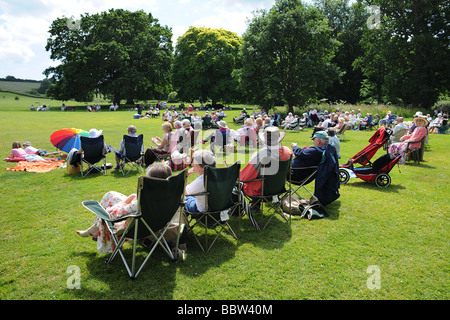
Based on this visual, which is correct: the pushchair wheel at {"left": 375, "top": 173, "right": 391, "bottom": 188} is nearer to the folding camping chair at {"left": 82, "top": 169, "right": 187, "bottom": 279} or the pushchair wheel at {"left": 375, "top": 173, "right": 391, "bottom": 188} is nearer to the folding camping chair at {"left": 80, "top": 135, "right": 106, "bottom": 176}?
the folding camping chair at {"left": 82, "top": 169, "right": 187, "bottom": 279}

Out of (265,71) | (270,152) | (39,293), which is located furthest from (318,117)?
(39,293)

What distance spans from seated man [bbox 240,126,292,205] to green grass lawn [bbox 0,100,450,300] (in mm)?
654

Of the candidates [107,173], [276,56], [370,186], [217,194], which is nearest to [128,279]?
[217,194]

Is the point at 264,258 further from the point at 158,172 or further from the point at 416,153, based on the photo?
the point at 416,153

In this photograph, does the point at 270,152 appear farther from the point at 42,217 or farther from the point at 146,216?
the point at 42,217

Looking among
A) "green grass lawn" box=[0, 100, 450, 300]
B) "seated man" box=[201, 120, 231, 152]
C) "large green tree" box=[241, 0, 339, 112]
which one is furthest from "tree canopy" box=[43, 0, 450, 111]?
"green grass lawn" box=[0, 100, 450, 300]

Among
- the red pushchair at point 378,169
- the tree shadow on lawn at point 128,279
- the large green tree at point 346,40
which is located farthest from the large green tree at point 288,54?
the tree shadow on lawn at point 128,279

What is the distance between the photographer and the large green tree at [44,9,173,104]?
42125 millimetres

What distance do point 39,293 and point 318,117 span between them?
2259cm

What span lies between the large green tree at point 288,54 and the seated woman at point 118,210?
24.8 metres

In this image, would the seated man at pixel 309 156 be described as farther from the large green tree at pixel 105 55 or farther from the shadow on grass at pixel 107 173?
the large green tree at pixel 105 55

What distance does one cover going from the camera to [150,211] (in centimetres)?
331

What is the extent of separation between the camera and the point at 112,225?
11.8ft

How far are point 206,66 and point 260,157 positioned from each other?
43158 mm
